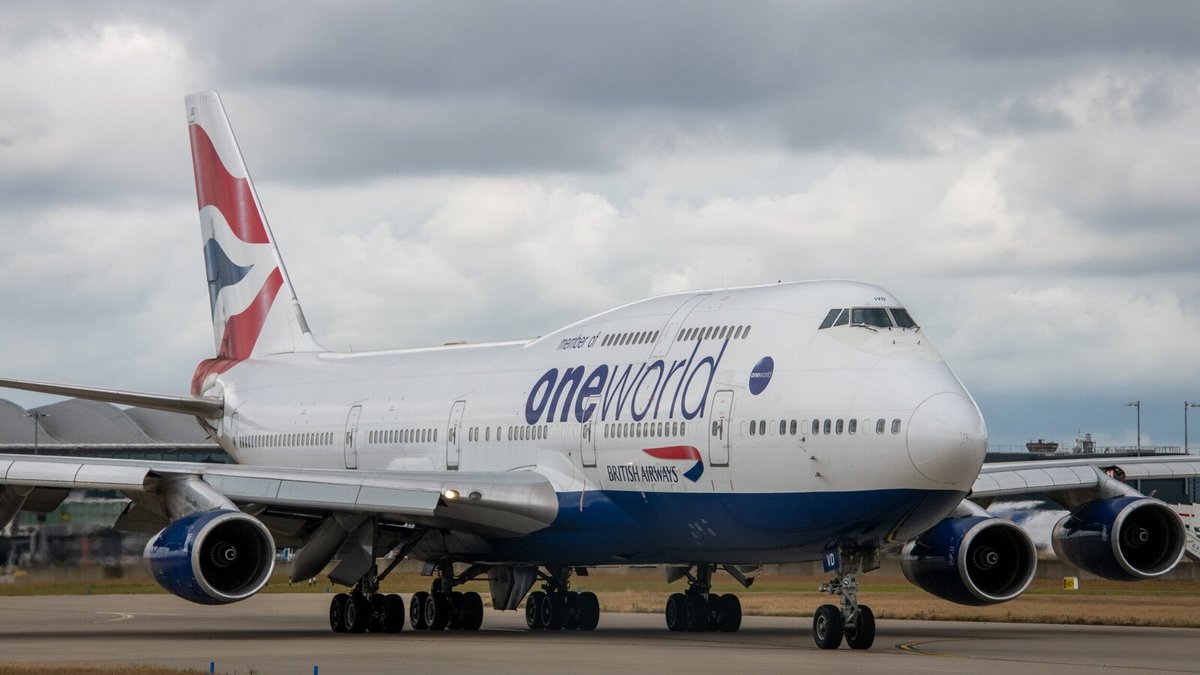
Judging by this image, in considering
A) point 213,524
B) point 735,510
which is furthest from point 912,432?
point 213,524

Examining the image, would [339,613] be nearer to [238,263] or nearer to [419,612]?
[419,612]

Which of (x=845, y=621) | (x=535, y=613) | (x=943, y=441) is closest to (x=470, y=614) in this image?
(x=535, y=613)

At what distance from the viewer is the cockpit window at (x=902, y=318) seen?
79.0 ft

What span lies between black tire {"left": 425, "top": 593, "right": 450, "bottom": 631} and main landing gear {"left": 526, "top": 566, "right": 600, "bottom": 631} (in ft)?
4.77

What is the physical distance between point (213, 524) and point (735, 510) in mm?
7286

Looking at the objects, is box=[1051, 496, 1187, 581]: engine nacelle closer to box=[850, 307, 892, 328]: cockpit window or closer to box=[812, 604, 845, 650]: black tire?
box=[850, 307, 892, 328]: cockpit window

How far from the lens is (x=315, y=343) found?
3872 cm

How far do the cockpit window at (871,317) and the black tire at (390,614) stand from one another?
9624mm

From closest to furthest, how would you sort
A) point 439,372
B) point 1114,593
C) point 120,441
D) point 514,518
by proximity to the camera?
point 514,518 < point 439,372 < point 1114,593 < point 120,441

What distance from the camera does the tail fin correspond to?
3906 centimetres

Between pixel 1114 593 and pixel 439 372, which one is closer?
pixel 439 372

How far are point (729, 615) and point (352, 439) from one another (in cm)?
822

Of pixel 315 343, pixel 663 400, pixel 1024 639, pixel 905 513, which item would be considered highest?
pixel 315 343

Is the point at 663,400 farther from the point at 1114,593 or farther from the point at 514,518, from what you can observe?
the point at 1114,593
